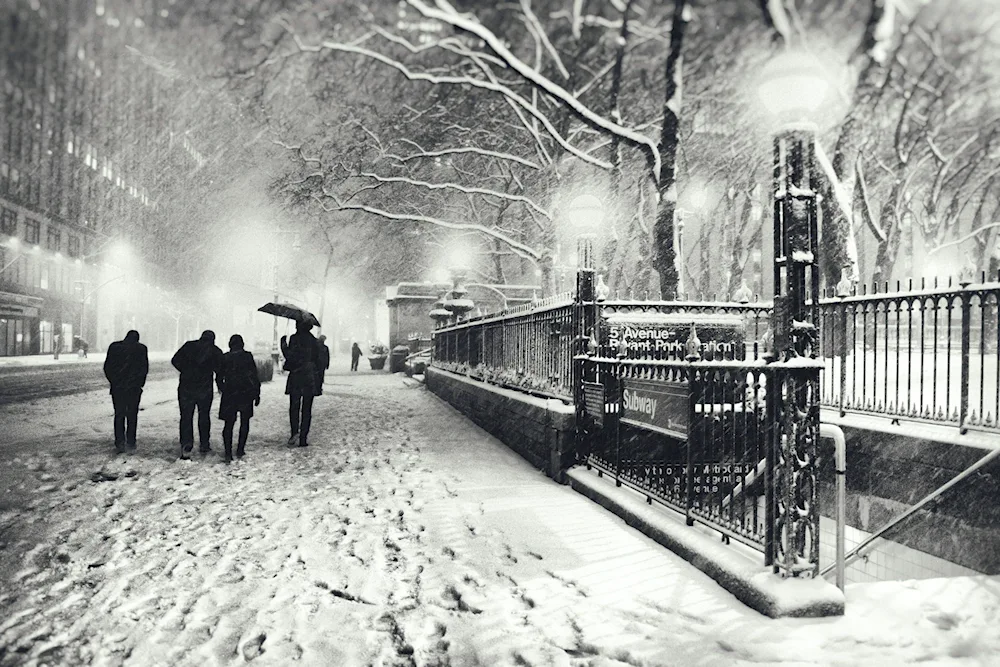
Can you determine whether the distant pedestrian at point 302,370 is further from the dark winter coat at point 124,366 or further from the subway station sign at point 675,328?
the subway station sign at point 675,328

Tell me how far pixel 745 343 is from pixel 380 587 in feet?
30.3

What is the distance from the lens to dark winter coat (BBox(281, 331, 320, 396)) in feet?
33.7

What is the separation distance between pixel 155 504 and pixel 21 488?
5.34ft

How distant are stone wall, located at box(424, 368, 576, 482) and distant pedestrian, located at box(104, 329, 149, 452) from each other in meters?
4.95

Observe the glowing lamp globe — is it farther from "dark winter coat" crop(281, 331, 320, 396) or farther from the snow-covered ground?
"dark winter coat" crop(281, 331, 320, 396)

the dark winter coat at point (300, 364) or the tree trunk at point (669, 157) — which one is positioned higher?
the tree trunk at point (669, 157)

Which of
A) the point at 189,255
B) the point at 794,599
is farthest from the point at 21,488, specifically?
the point at 189,255

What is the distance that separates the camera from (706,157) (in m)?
25.0

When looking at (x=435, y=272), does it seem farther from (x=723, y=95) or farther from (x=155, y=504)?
(x=155, y=504)

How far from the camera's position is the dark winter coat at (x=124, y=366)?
29.1 feet

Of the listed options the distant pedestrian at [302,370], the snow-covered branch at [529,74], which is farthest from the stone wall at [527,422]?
the snow-covered branch at [529,74]

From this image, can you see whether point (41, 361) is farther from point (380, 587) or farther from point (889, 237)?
point (380, 587)

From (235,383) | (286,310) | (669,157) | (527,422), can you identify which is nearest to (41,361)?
(286,310)

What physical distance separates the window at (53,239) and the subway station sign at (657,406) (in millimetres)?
58622
